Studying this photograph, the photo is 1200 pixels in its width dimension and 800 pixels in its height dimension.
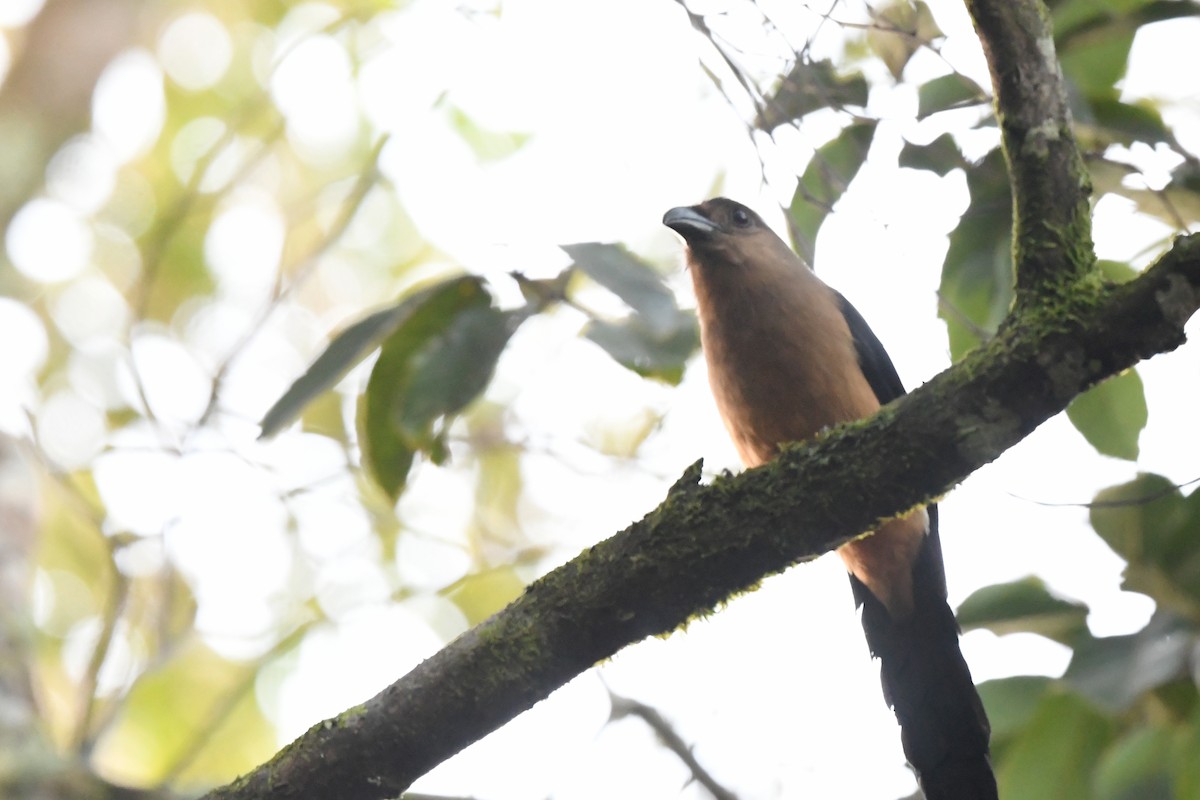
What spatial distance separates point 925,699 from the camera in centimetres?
323

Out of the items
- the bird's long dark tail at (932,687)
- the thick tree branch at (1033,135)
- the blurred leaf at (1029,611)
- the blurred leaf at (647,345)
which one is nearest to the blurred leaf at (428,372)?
the blurred leaf at (647,345)

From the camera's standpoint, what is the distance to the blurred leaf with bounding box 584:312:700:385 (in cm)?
303

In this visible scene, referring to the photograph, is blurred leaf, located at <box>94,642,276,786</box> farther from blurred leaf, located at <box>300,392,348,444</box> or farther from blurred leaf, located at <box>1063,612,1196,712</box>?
blurred leaf, located at <box>1063,612,1196,712</box>

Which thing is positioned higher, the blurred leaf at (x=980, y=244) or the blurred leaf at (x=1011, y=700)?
the blurred leaf at (x=980, y=244)

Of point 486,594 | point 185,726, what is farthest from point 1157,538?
point 185,726

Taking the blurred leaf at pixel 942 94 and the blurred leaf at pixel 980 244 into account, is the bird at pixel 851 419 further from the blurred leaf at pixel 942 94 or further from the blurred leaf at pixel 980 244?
the blurred leaf at pixel 942 94

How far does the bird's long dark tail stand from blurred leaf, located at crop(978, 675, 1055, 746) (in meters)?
0.11

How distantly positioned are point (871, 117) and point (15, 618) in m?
3.29

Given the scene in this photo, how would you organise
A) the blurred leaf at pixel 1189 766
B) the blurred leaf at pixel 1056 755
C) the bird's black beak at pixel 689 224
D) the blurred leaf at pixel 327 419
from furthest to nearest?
the blurred leaf at pixel 327 419 → the bird's black beak at pixel 689 224 → the blurred leaf at pixel 1056 755 → the blurred leaf at pixel 1189 766

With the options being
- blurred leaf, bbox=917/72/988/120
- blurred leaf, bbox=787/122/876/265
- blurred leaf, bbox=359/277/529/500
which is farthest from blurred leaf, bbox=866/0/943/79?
blurred leaf, bbox=359/277/529/500

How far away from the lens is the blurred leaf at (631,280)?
2.87 m

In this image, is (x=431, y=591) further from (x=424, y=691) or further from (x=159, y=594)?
(x=424, y=691)

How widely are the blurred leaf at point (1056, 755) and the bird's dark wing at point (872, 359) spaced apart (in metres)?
0.98

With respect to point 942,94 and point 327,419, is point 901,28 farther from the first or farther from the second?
point 327,419
